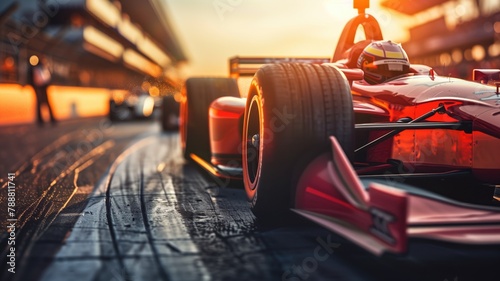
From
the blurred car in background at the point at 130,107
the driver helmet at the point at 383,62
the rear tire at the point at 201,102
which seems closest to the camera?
the driver helmet at the point at 383,62

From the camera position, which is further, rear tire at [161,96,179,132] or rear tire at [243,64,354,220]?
rear tire at [161,96,179,132]

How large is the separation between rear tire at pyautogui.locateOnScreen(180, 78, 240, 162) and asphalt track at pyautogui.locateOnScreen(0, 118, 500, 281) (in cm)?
114

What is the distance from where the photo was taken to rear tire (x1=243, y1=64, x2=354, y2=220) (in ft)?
10.9

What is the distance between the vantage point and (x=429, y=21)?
192 feet

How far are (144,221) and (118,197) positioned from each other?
3.39 feet

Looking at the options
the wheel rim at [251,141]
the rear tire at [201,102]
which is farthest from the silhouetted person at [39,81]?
the wheel rim at [251,141]

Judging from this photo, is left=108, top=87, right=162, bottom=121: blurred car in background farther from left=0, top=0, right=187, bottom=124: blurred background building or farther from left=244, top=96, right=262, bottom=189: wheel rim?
left=244, top=96, right=262, bottom=189: wheel rim

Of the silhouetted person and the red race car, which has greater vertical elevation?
the silhouetted person

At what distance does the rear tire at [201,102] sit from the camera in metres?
6.77

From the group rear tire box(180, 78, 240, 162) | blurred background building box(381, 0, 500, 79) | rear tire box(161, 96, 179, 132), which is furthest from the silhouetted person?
blurred background building box(381, 0, 500, 79)

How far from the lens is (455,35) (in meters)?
53.8

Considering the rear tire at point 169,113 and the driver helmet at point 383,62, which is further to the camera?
the rear tire at point 169,113

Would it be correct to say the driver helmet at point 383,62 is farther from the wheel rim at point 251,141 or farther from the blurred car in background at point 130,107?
the blurred car in background at point 130,107

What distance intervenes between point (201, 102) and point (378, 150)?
10.2 feet
